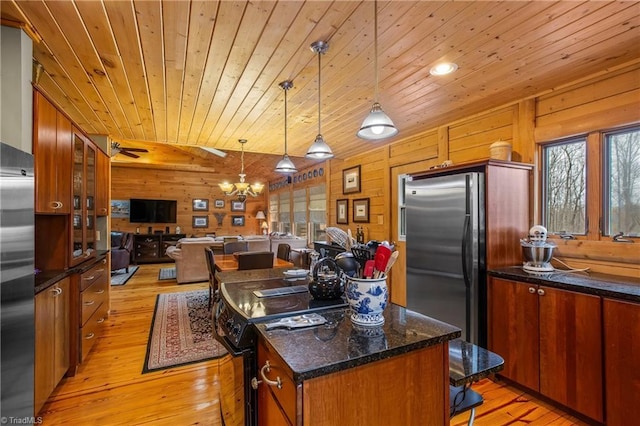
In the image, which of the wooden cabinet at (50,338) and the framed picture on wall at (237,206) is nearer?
the wooden cabinet at (50,338)

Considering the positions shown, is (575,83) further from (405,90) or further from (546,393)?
(546,393)

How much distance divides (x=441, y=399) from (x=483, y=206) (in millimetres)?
1831

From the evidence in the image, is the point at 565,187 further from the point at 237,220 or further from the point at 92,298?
the point at 237,220

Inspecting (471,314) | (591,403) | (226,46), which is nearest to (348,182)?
(471,314)

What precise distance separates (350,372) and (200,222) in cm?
995

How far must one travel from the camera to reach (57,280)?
2.21 metres

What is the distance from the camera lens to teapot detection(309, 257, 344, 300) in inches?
64.0

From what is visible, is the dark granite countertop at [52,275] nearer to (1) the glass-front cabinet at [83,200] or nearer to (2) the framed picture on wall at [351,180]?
(1) the glass-front cabinet at [83,200]

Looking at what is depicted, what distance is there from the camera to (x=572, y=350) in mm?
2057

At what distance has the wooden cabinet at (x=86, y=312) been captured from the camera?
2578 millimetres

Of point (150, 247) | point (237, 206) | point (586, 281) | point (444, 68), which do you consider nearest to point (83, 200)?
point (444, 68)

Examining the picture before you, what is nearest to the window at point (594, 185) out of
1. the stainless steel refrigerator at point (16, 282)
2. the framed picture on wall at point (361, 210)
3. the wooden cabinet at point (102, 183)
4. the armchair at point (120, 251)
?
the framed picture on wall at point (361, 210)

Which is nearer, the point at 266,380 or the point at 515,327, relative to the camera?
the point at 266,380

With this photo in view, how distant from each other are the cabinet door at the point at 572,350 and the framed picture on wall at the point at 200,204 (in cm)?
965
